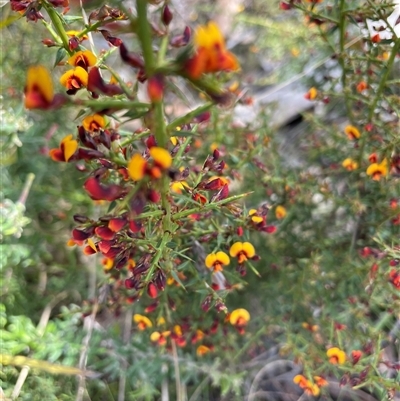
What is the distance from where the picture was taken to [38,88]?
2.48 feet

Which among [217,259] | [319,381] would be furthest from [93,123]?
[319,381]

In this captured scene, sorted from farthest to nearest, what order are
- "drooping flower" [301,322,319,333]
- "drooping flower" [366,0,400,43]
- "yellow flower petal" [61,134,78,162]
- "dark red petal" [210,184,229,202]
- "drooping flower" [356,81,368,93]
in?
"drooping flower" [301,322,319,333]
"drooping flower" [356,81,368,93]
"drooping flower" [366,0,400,43]
"dark red petal" [210,184,229,202]
"yellow flower petal" [61,134,78,162]

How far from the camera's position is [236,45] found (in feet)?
13.1

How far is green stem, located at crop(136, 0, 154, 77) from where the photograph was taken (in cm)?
74

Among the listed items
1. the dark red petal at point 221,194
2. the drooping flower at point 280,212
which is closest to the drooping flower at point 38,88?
the dark red petal at point 221,194

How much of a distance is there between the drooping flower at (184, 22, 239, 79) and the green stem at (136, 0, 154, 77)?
0.37 feet

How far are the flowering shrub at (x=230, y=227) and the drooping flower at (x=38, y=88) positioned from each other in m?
0.04

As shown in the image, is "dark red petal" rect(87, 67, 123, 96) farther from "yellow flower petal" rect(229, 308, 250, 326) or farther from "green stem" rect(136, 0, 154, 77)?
"yellow flower petal" rect(229, 308, 250, 326)

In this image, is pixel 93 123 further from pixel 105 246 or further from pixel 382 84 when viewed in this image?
pixel 382 84

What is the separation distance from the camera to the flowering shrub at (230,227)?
1.11 metres

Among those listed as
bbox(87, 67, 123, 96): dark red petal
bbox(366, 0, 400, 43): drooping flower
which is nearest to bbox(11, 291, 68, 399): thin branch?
bbox(87, 67, 123, 96): dark red petal

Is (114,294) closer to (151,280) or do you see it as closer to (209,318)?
(209,318)

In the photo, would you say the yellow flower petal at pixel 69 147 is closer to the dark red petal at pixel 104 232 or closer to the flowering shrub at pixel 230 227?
the flowering shrub at pixel 230 227

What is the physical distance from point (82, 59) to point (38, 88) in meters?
0.45
